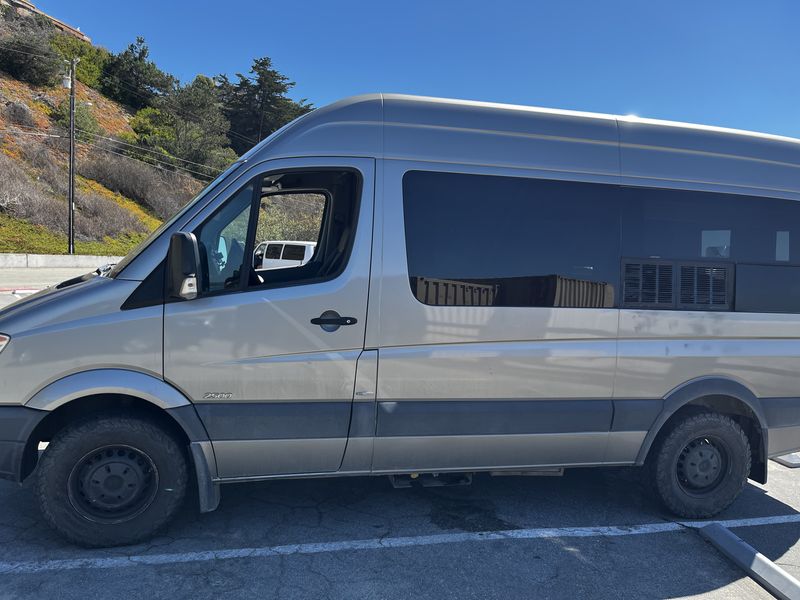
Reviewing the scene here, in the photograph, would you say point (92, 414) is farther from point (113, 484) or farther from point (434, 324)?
point (434, 324)

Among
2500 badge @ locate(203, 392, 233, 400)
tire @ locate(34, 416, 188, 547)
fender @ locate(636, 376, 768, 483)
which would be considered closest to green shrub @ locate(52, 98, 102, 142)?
tire @ locate(34, 416, 188, 547)

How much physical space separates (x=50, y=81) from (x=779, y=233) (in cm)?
4866

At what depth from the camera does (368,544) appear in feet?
11.3

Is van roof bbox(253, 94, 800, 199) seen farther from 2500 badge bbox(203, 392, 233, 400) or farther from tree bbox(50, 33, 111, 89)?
tree bbox(50, 33, 111, 89)

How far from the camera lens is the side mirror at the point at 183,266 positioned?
3012 millimetres

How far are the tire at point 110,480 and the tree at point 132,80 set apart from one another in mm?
54019

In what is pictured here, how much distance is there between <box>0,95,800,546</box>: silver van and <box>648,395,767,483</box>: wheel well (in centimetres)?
2

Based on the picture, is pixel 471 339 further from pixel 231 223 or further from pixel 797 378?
pixel 797 378

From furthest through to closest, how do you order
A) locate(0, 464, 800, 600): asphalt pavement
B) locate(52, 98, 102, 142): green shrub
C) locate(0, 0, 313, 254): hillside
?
locate(52, 98, 102, 142): green shrub → locate(0, 0, 313, 254): hillside → locate(0, 464, 800, 600): asphalt pavement

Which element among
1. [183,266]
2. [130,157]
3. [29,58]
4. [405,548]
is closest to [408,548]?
[405,548]

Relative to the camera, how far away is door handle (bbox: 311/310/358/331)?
324cm

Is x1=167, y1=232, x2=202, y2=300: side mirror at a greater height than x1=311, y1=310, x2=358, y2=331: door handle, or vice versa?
x1=167, y1=232, x2=202, y2=300: side mirror

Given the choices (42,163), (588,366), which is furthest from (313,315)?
(42,163)

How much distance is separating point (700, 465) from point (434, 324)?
7.41ft
